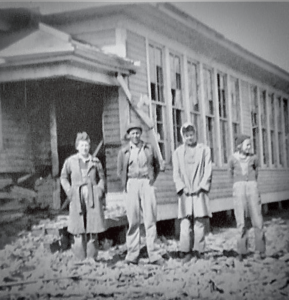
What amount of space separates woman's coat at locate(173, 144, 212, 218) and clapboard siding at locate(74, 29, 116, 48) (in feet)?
3.70

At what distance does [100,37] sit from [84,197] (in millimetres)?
1399

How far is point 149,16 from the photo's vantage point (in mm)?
4414

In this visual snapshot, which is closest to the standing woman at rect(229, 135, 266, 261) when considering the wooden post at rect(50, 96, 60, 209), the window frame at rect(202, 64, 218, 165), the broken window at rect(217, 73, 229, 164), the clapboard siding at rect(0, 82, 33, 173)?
the broken window at rect(217, 73, 229, 164)

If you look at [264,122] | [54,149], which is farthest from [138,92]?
[264,122]

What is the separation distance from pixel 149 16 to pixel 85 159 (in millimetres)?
1416

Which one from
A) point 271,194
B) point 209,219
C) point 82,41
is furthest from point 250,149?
point 82,41

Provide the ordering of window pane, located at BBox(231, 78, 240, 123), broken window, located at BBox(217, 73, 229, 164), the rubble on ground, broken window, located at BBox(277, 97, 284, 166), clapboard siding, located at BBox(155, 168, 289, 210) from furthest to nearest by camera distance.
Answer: window pane, located at BBox(231, 78, 240, 123)
broken window, located at BBox(217, 73, 229, 164)
broken window, located at BBox(277, 97, 284, 166)
clapboard siding, located at BBox(155, 168, 289, 210)
the rubble on ground

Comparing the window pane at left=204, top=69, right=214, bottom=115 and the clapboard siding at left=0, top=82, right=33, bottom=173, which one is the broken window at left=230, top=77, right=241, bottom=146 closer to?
the window pane at left=204, top=69, right=214, bottom=115

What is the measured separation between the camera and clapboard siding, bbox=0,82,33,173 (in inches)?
158

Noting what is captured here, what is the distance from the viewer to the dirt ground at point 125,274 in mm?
3904

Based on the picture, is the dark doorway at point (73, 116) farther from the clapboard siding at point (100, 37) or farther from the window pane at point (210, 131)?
the window pane at point (210, 131)

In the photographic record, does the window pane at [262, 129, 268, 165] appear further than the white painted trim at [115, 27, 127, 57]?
Yes

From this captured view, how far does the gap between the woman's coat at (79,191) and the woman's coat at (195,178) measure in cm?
66

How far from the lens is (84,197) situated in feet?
13.5
